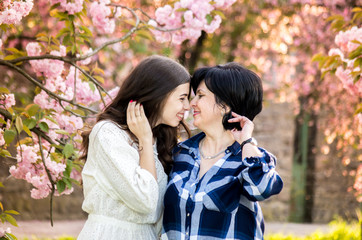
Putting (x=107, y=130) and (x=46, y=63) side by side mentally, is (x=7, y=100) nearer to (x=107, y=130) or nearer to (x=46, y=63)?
(x=46, y=63)

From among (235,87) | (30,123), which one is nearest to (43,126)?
(30,123)

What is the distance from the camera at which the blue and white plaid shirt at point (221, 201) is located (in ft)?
6.46

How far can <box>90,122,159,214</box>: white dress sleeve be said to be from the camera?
1.95 meters

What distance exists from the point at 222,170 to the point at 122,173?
421 mm

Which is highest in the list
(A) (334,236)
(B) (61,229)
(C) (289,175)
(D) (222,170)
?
(D) (222,170)

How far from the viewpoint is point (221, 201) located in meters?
2.01

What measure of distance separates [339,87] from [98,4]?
4.31 metres

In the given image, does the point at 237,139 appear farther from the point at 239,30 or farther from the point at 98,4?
the point at 239,30

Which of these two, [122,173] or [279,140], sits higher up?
[122,173]

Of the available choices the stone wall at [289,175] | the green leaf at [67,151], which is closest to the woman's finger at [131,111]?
the green leaf at [67,151]

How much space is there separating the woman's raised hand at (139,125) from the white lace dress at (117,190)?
49 mm

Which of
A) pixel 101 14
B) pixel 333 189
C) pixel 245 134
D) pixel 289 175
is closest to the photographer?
pixel 245 134

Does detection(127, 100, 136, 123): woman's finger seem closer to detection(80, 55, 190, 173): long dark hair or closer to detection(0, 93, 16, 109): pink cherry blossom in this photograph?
detection(80, 55, 190, 173): long dark hair

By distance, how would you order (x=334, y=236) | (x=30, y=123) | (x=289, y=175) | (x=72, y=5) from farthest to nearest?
(x=289, y=175) < (x=334, y=236) < (x=72, y=5) < (x=30, y=123)
